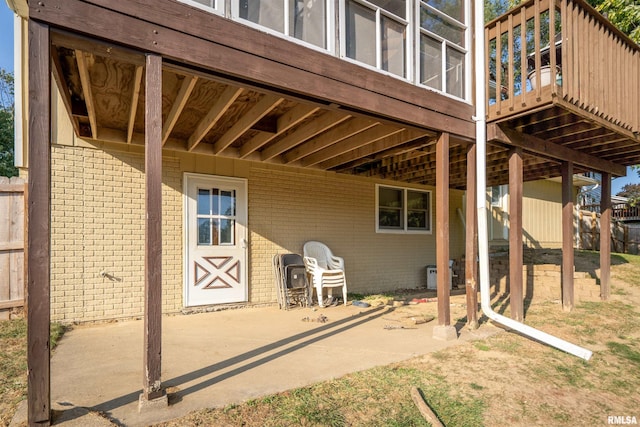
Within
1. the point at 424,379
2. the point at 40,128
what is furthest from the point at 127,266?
the point at 424,379

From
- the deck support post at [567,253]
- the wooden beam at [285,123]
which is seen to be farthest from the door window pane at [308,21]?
the deck support post at [567,253]

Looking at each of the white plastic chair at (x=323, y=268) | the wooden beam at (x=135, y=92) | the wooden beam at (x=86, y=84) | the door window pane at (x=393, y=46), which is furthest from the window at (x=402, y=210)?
the wooden beam at (x=86, y=84)

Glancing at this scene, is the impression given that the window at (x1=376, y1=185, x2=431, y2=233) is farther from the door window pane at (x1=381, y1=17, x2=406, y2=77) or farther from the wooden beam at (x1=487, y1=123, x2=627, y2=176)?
the door window pane at (x1=381, y1=17, x2=406, y2=77)

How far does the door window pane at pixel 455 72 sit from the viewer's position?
4.41 metres

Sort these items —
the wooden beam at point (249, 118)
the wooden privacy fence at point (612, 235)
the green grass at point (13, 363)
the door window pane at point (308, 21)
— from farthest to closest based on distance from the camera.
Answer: the wooden privacy fence at point (612, 235), the wooden beam at point (249, 118), the door window pane at point (308, 21), the green grass at point (13, 363)

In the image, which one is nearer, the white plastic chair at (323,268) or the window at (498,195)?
the white plastic chair at (323,268)

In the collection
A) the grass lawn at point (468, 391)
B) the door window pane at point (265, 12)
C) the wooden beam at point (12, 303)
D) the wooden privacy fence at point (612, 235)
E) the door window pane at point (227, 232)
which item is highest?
the door window pane at point (265, 12)

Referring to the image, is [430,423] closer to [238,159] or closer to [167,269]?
[167,269]

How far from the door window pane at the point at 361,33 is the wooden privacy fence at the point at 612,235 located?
42.9 feet

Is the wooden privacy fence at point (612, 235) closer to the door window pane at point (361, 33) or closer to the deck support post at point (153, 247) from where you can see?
the door window pane at point (361, 33)

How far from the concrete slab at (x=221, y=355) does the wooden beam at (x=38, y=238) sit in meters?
0.26

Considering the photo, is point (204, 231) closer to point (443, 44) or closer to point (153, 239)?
point (153, 239)

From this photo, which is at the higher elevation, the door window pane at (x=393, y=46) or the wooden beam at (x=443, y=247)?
the door window pane at (x=393, y=46)

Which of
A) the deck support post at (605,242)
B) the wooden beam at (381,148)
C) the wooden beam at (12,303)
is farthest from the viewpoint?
the deck support post at (605,242)
